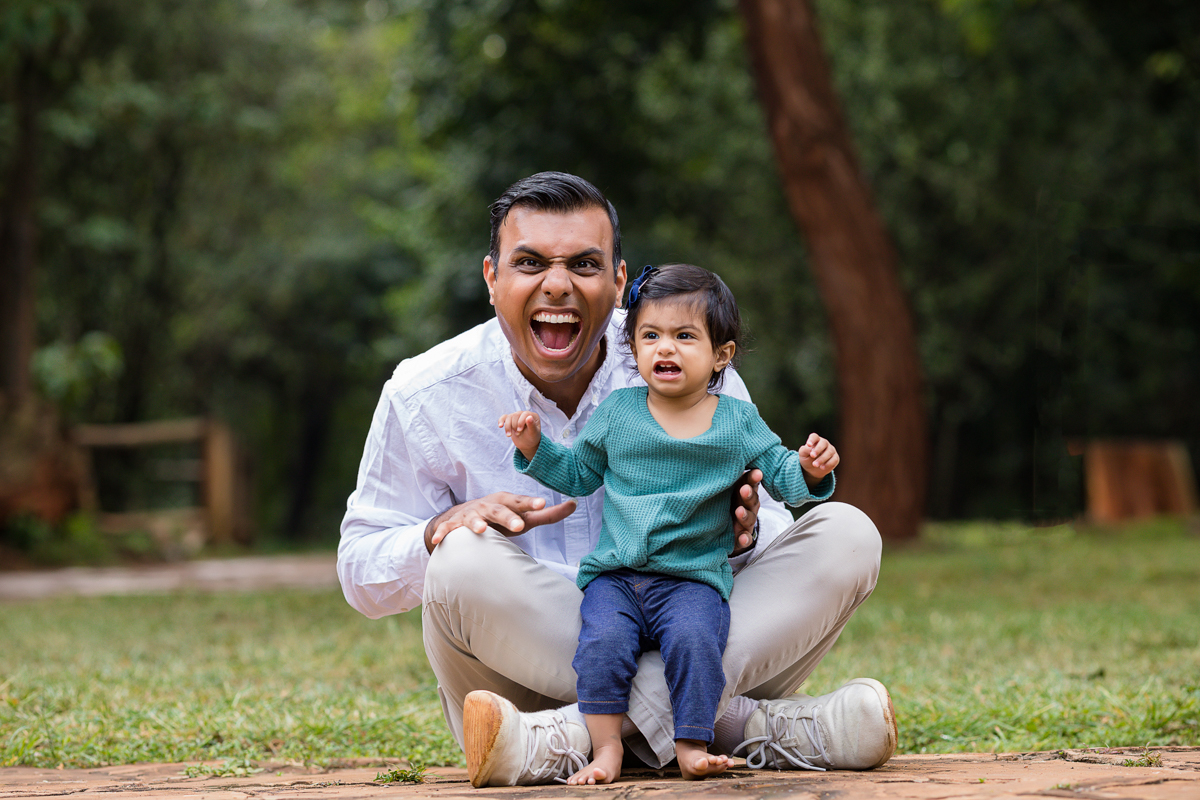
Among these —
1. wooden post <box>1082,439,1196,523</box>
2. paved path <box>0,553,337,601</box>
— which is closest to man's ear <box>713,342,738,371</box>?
paved path <box>0,553,337,601</box>

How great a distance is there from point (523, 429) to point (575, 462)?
171 millimetres

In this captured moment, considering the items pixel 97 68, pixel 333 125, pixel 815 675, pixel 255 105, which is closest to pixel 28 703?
pixel 815 675

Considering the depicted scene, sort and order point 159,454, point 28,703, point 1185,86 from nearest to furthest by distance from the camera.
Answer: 1. point 28,703
2. point 1185,86
3. point 159,454

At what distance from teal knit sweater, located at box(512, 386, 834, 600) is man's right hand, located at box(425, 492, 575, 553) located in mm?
65

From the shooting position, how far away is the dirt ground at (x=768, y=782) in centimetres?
210

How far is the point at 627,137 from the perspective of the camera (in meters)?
12.4

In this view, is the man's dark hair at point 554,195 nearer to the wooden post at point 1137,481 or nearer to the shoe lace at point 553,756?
the shoe lace at point 553,756

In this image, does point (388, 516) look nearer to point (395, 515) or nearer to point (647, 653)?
point (395, 515)

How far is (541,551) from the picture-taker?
2.91 m

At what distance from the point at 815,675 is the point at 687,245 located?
1094 cm

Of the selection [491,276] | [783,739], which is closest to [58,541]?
[491,276]

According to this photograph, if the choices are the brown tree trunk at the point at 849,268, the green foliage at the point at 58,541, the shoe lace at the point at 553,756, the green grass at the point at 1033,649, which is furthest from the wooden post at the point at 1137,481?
the shoe lace at the point at 553,756

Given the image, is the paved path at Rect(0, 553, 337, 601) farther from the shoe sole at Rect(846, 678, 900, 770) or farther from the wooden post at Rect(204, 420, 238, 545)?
the shoe sole at Rect(846, 678, 900, 770)

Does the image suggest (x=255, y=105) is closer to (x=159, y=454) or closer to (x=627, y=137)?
(x=627, y=137)
